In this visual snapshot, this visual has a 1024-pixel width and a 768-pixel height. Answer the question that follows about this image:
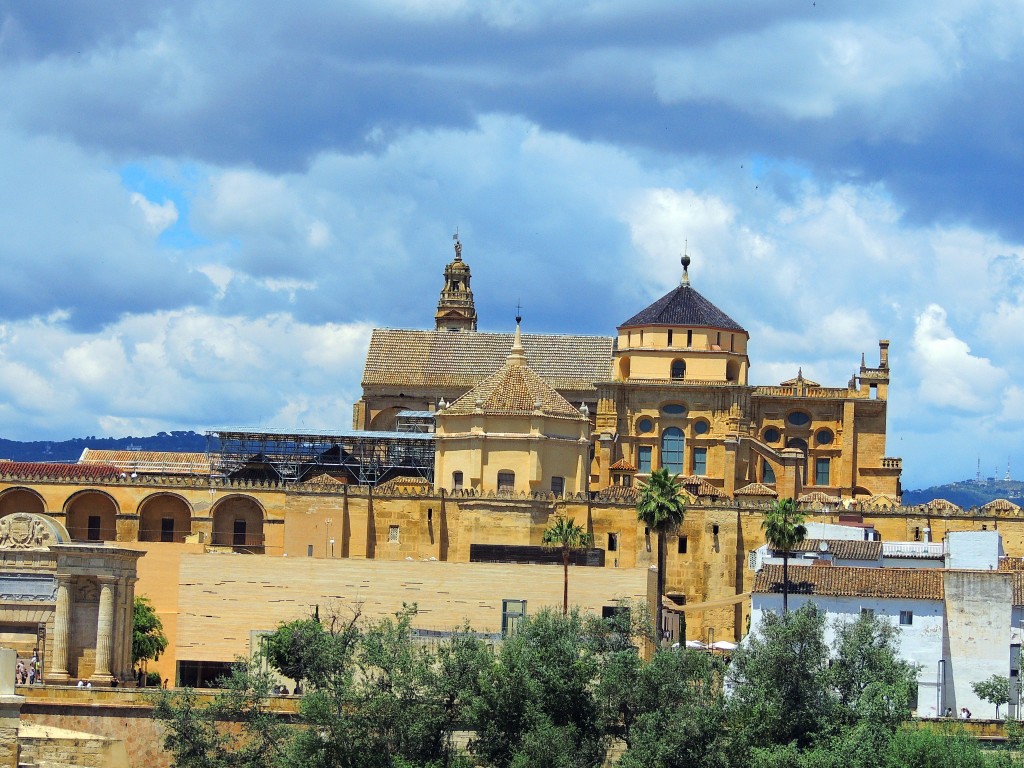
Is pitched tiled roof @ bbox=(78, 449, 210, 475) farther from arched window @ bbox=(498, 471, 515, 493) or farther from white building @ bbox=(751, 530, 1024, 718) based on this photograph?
white building @ bbox=(751, 530, 1024, 718)

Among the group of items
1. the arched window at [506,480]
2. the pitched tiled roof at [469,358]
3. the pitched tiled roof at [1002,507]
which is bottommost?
the pitched tiled roof at [1002,507]

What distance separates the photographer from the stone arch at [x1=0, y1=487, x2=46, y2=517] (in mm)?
97250

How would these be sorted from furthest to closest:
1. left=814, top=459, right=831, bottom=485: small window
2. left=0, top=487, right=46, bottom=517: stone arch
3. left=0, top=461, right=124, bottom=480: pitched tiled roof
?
1. left=814, top=459, right=831, bottom=485: small window
2. left=0, top=461, right=124, bottom=480: pitched tiled roof
3. left=0, top=487, right=46, bottom=517: stone arch

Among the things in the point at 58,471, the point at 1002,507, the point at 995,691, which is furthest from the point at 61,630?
the point at 1002,507

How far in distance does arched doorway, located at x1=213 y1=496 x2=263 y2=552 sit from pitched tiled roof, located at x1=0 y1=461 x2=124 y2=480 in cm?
570

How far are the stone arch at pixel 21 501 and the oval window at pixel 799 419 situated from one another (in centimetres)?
3693

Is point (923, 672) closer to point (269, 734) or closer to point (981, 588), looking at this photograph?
point (981, 588)

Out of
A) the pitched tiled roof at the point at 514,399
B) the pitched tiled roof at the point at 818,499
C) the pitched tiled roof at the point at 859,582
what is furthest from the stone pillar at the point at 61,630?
the pitched tiled roof at the point at 818,499

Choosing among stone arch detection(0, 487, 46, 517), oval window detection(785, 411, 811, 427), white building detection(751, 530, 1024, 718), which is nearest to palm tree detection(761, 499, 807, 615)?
white building detection(751, 530, 1024, 718)

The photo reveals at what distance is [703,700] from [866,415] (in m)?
47.5

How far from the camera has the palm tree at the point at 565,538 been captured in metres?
79.5

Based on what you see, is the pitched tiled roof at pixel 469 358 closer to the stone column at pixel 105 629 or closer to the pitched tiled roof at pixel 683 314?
the pitched tiled roof at pixel 683 314

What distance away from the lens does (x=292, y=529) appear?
94062 millimetres

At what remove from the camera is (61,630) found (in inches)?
2857
